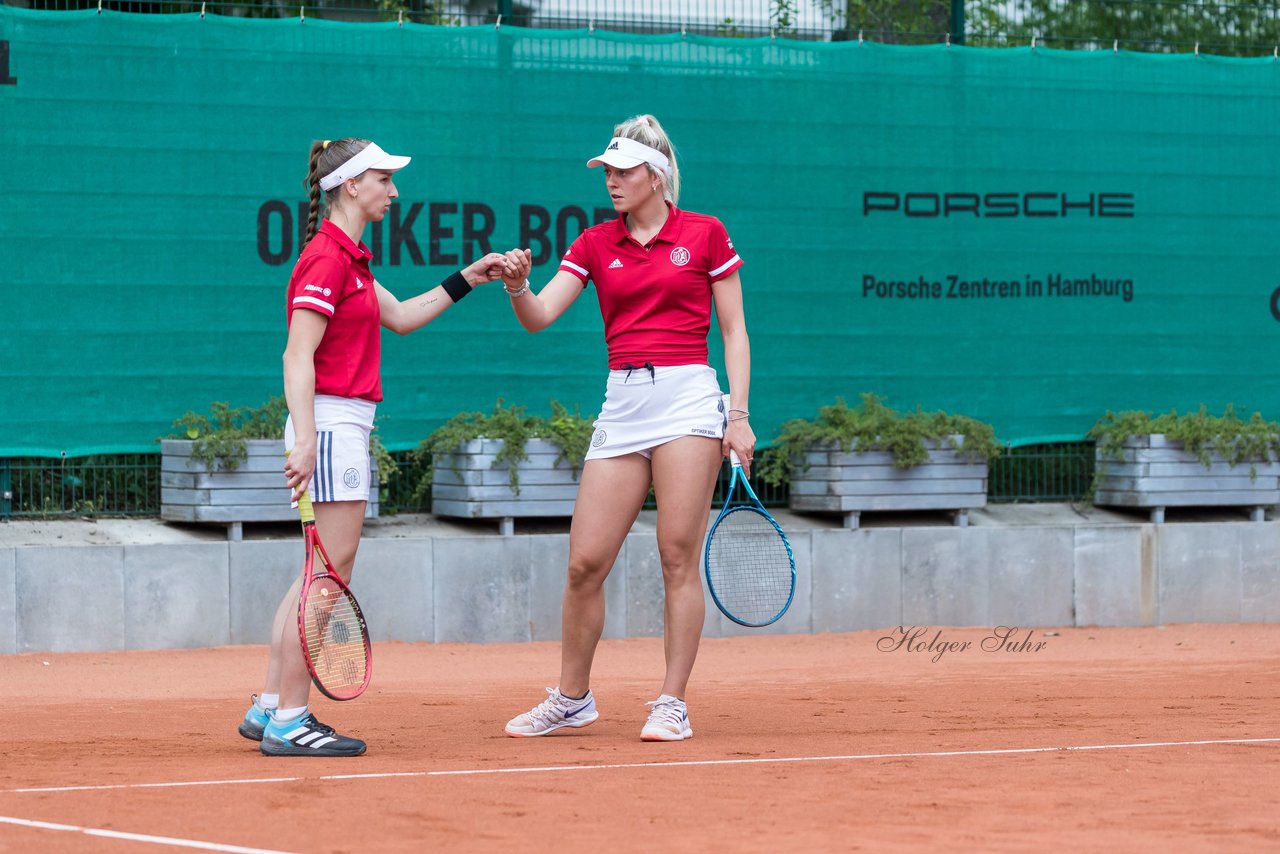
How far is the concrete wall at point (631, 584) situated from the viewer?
8.95 meters

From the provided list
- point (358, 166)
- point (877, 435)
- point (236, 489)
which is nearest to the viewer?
point (358, 166)

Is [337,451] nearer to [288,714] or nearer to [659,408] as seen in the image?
[288,714]

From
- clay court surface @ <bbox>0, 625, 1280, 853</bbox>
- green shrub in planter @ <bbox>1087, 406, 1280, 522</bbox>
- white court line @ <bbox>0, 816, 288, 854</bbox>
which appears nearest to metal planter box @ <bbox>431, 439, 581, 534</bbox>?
clay court surface @ <bbox>0, 625, 1280, 853</bbox>

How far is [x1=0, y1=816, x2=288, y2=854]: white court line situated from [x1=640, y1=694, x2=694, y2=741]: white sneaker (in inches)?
74.9

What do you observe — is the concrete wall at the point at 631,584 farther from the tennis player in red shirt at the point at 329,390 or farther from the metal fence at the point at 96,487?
the tennis player in red shirt at the point at 329,390

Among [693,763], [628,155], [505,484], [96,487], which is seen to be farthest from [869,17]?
[693,763]

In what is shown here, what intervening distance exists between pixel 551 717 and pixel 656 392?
1.15 metres

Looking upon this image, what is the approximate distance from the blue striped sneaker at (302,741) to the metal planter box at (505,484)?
430 cm

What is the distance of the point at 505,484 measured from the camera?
9727 mm

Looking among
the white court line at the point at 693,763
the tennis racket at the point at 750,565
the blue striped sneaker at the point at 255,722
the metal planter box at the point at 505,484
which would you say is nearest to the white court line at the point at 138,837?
the white court line at the point at 693,763

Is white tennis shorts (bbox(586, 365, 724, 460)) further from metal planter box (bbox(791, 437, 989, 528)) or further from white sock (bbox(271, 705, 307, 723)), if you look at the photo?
metal planter box (bbox(791, 437, 989, 528))

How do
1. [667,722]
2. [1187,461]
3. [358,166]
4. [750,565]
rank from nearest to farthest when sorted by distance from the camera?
[358,166]
[667,722]
[750,565]
[1187,461]

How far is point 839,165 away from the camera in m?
10.8

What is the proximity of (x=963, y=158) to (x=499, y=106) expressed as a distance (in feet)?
9.54
